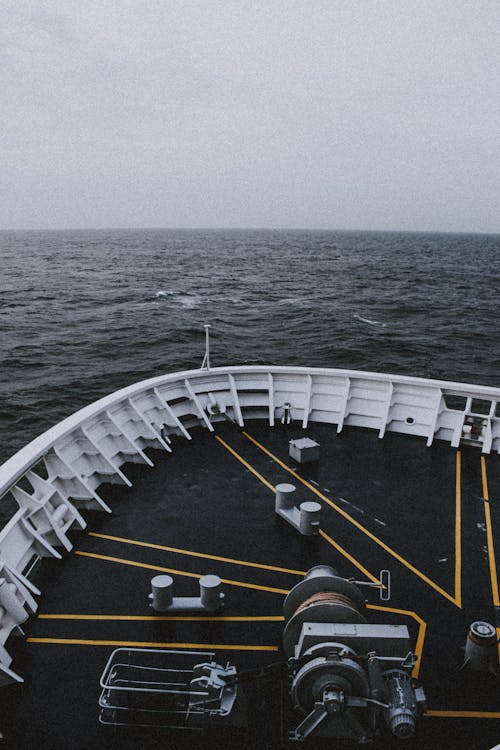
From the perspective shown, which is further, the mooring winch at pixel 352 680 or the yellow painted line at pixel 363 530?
the yellow painted line at pixel 363 530

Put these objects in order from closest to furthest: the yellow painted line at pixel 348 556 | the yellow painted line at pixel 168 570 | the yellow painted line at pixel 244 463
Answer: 1. the yellow painted line at pixel 168 570
2. the yellow painted line at pixel 348 556
3. the yellow painted line at pixel 244 463

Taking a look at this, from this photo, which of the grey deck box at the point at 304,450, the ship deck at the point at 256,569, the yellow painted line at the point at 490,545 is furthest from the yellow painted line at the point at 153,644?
the grey deck box at the point at 304,450

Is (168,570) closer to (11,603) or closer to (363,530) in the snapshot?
(11,603)

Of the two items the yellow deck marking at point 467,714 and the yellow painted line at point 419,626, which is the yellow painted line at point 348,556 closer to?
the yellow painted line at point 419,626

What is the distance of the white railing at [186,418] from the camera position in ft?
27.0

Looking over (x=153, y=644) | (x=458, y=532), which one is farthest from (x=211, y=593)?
(x=458, y=532)

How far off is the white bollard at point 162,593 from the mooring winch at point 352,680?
2204 mm

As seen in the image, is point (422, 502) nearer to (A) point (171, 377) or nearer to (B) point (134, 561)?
(B) point (134, 561)

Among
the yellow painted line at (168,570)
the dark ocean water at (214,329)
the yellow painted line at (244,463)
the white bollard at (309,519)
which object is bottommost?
the dark ocean water at (214,329)

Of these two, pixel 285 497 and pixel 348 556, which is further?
pixel 285 497

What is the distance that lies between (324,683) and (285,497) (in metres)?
4.14

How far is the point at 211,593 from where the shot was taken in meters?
6.80

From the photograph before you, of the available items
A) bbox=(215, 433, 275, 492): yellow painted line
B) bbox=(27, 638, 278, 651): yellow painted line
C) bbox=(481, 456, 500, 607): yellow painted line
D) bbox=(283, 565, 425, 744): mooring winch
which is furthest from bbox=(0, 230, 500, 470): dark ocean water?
bbox=(283, 565, 425, 744): mooring winch

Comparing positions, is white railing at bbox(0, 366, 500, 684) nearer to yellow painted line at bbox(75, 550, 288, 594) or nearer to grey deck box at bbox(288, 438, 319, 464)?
yellow painted line at bbox(75, 550, 288, 594)
